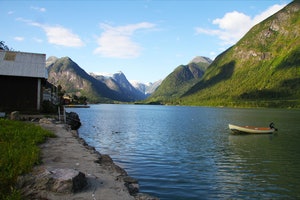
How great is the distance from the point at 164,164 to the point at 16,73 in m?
26.0

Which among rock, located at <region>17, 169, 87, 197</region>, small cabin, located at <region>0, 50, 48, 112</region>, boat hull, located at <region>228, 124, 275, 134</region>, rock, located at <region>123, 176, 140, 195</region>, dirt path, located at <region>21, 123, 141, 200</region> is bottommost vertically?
boat hull, located at <region>228, 124, 275, 134</region>

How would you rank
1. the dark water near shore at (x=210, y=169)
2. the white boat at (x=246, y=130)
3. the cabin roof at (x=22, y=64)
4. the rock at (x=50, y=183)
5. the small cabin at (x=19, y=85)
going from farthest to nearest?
the white boat at (x=246, y=130) < the cabin roof at (x=22, y=64) < the small cabin at (x=19, y=85) < the dark water near shore at (x=210, y=169) < the rock at (x=50, y=183)

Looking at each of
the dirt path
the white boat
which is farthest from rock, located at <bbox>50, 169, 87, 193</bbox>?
the white boat

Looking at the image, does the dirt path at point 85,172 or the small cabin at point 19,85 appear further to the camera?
the small cabin at point 19,85

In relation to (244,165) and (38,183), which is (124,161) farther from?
(38,183)

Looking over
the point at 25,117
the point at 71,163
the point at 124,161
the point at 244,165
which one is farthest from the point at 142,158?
the point at 25,117

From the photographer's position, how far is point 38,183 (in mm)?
9852

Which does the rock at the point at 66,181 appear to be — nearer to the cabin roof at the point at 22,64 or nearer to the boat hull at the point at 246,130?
the cabin roof at the point at 22,64

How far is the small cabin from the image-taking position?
40.1 meters

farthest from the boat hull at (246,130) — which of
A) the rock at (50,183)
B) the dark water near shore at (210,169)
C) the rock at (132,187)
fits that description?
the rock at (50,183)

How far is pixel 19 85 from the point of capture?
40.7m

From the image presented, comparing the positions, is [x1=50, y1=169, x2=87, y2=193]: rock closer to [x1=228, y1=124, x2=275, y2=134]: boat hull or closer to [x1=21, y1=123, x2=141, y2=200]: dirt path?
[x1=21, y1=123, x2=141, y2=200]: dirt path

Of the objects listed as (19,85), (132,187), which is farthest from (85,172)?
(19,85)

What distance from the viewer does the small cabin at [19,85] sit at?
132ft
